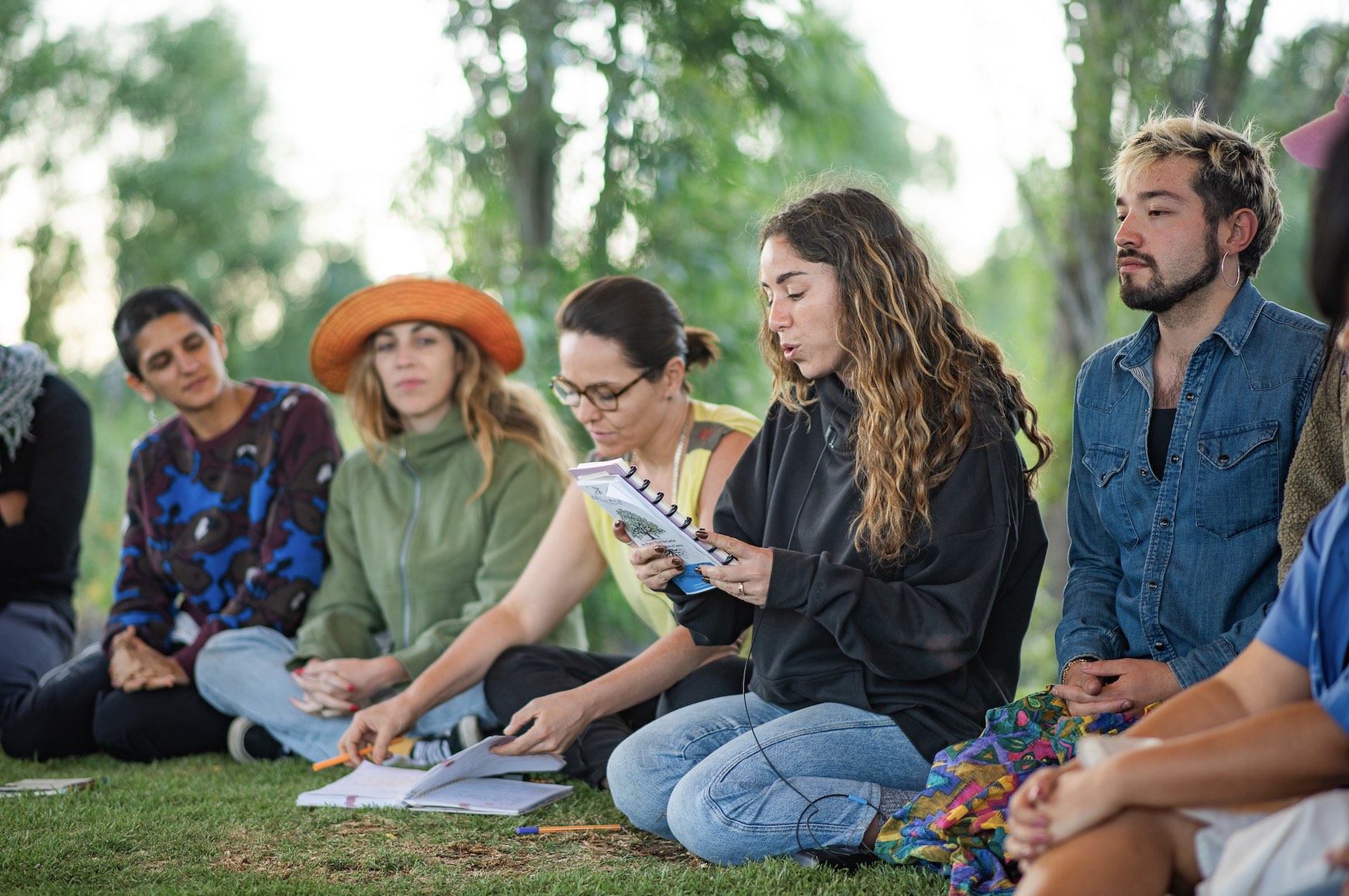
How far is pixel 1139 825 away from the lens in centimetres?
157

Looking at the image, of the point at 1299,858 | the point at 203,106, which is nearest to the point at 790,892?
the point at 1299,858

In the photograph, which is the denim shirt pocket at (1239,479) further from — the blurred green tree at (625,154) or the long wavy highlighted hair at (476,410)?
the blurred green tree at (625,154)

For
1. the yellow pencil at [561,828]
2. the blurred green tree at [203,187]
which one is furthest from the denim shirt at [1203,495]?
the blurred green tree at [203,187]

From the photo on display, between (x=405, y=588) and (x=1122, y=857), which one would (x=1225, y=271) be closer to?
(x=1122, y=857)

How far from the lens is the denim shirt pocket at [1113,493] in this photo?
2.60 metres

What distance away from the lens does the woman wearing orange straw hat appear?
3.67 metres

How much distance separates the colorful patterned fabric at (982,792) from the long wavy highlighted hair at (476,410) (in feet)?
6.16

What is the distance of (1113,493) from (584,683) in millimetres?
1497

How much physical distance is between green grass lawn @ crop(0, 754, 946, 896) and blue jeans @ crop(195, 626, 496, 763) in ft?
1.16

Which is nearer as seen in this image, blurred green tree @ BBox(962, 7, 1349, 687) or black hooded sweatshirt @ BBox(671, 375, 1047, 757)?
black hooded sweatshirt @ BBox(671, 375, 1047, 757)

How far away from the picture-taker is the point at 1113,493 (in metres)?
2.62

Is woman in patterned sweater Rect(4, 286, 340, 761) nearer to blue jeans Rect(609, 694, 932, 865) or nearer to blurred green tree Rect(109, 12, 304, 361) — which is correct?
blue jeans Rect(609, 694, 932, 865)

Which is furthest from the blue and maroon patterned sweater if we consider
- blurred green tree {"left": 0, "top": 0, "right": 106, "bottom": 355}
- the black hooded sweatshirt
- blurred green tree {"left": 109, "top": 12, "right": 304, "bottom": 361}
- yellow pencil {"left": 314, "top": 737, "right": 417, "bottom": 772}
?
blurred green tree {"left": 109, "top": 12, "right": 304, "bottom": 361}

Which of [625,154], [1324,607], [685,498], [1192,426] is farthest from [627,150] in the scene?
[1324,607]
